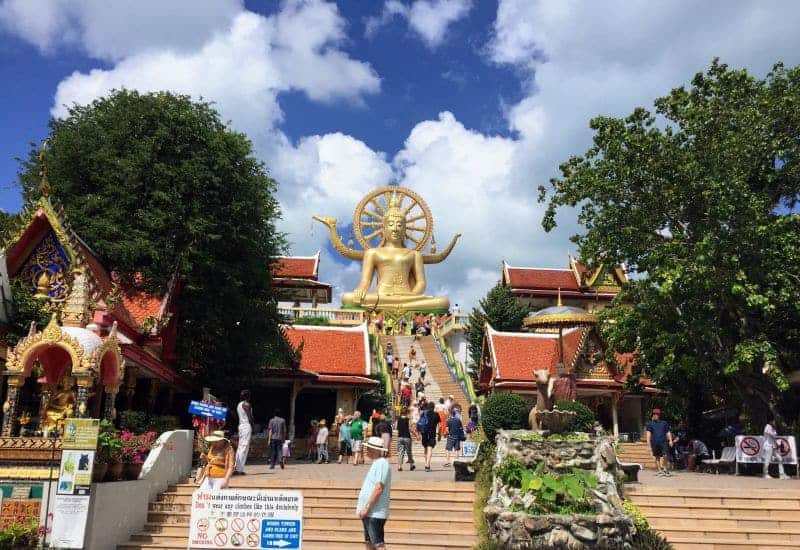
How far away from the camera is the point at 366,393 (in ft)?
81.5

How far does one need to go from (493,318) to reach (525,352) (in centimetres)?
927

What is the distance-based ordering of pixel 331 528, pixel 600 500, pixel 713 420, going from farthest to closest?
1. pixel 713 420
2. pixel 331 528
3. pixel 600 500

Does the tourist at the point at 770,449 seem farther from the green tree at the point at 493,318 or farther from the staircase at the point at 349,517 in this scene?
the green tree at the point at 493,318

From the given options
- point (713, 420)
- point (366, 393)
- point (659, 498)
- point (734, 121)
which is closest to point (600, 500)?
point (659, 498)

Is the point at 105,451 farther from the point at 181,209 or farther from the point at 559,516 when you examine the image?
the point at 181,209

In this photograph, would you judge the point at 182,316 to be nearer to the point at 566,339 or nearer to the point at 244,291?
the point at 244,291

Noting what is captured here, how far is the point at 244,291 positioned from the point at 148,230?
304cm

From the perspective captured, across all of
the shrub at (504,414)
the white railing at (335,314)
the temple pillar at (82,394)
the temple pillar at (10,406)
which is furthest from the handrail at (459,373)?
the temple pillar at (10,406)

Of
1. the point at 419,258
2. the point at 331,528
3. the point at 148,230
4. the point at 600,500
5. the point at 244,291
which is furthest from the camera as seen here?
the point at 419,258

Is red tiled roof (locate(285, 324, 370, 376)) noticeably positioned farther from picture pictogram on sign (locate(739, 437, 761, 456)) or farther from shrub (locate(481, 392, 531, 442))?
picture pictogram on sign (locate(739, 437, 761, 456))

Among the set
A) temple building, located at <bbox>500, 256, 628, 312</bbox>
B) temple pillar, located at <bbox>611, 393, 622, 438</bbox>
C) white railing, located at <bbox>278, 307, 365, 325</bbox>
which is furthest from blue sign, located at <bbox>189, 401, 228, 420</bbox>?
temple building, located at <bbox>500, 256, 628, 312</bbox>

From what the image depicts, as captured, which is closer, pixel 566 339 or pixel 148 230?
pixel 148 230

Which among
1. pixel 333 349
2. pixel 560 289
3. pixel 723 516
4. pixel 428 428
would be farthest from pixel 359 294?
pixel 723 516

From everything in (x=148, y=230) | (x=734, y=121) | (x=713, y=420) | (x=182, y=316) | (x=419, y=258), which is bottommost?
(x=713, y=420)
